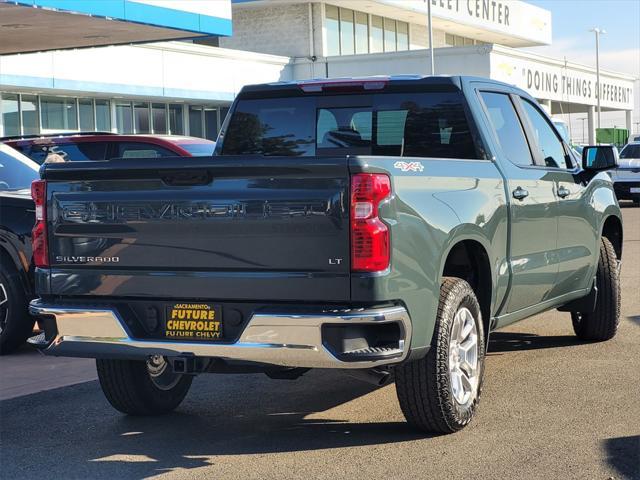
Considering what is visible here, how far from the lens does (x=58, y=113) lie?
1294 inches

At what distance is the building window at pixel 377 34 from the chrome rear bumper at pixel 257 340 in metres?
52.1

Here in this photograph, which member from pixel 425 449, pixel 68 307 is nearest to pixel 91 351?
pixel 68 307

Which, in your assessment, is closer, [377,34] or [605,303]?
[605,303]

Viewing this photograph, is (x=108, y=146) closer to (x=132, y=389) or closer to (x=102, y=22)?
(x=132, y=389)

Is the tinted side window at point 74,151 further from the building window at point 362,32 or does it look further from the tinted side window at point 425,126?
the building window at point 362,32

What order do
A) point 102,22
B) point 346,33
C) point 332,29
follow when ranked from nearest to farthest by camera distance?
point 102,22 < point 332,29 < point 346,33

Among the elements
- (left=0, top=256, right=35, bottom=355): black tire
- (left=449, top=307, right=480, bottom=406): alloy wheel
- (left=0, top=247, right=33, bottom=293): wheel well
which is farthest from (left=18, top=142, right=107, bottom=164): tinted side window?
(left=449, top=307, right=480, bottom=406): alloy wheel

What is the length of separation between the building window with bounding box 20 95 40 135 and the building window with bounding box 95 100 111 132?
2.90 metres

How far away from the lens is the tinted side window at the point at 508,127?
718cm

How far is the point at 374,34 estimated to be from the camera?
56.7 metres

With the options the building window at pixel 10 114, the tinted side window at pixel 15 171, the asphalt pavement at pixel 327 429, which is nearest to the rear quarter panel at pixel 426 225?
the asphalt pavement at pixel 327 429

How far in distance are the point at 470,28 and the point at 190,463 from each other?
197 feet

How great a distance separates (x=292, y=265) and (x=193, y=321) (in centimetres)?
62

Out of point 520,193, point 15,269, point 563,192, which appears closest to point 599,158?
point 563,192
